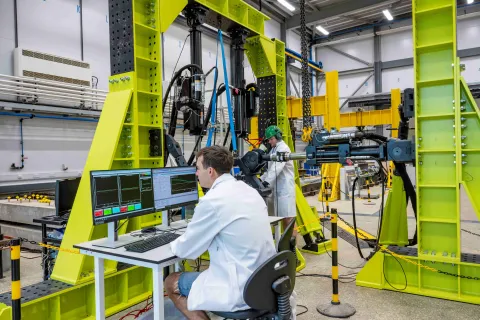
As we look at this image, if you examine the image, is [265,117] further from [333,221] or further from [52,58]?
[52,58]

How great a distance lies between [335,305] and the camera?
131 inches

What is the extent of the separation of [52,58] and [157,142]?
14.1 feet

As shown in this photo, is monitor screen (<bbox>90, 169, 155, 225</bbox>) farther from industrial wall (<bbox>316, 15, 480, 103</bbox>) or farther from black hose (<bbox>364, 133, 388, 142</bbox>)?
industrial wall (<bbox>316, 15, 480, 103</bbox>)

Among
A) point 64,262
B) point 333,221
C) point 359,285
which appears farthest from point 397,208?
point 64,262

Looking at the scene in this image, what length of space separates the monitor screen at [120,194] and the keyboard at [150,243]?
0.22 meters

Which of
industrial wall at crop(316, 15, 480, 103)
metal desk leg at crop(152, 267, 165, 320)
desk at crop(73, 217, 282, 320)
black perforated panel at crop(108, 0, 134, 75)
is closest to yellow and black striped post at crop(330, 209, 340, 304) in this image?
desk at crop(73, 217, 282, 320)

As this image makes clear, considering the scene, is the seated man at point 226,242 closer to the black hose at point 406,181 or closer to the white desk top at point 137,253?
the white desk top at point 137,253

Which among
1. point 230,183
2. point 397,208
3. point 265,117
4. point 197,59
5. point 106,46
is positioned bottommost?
point 397,208

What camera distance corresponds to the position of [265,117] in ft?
17.6

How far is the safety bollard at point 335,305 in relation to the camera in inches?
126

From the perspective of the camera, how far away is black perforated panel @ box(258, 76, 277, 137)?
5309mm

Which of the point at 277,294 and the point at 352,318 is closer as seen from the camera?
the point at 277,294

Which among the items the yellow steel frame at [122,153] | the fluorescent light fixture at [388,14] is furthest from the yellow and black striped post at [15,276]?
the fluorescent light fixture at [388,14]

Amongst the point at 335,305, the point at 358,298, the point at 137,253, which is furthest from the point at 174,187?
the point at 358,298
